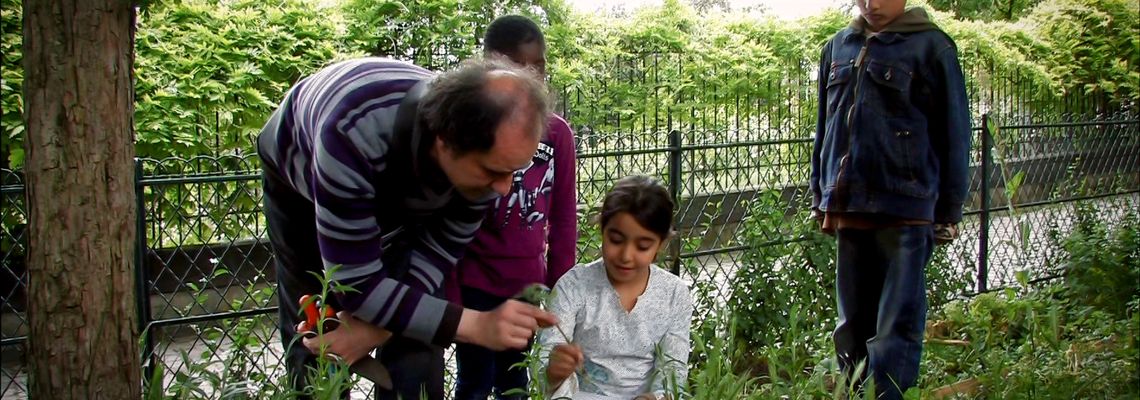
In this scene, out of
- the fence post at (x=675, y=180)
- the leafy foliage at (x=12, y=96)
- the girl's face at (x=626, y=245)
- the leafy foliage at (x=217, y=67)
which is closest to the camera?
the girl's face at (x=626, y=245)

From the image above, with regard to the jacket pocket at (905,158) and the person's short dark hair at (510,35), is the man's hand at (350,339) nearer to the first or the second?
the person's short dark hair at (510,35)

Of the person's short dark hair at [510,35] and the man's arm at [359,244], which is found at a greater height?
the person's short dark hair at [510,35]

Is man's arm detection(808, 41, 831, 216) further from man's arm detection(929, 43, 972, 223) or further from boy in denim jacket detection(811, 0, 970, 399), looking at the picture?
man's arm detection(929, 43, 972, 223)

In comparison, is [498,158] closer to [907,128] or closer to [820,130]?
[907,128]

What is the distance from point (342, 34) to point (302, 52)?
428mm

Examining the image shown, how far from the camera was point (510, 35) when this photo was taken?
3.54 m

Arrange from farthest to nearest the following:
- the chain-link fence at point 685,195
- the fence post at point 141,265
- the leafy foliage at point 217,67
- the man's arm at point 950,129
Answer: the leafy foliage at point 217,67
the chain-link fence at point 685,195
the fence post at point 141,265
the man's arm at point 950,129

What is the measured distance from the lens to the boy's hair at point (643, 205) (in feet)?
9.95

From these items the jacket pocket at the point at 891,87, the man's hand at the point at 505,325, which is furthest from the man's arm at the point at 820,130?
the man's hand at the point at 505,325

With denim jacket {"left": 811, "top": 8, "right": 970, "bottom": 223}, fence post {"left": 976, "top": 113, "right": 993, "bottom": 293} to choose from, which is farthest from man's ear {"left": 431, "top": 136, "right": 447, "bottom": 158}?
fence post {"left": 976, "top": 113, "right": 993, "bottom": 293}

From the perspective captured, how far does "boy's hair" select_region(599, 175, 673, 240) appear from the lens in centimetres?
303

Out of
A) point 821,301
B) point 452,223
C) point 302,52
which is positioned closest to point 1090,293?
point 821,301

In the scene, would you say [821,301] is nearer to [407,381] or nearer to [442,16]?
[407,381]

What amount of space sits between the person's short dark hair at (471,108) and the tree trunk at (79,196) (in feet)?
2.18
